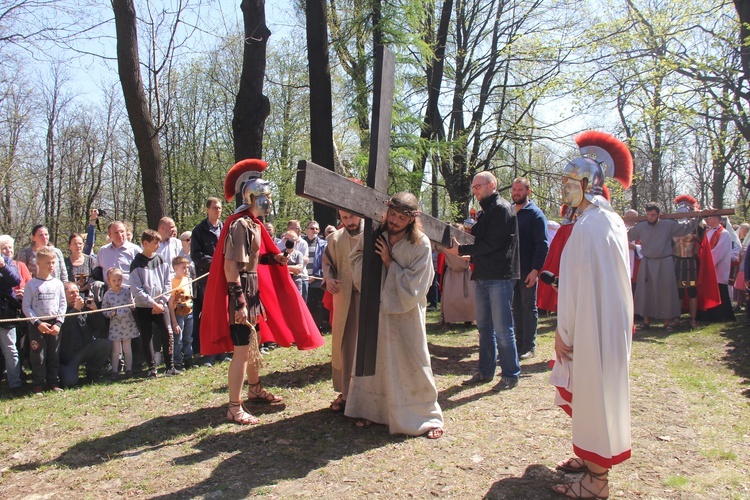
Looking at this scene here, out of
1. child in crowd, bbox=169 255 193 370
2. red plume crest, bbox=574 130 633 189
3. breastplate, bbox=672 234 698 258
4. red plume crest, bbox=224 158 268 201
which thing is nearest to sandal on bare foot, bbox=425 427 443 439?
red plume crest, bbox=574 130 633 189

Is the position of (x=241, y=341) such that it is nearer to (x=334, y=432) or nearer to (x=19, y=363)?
(x=334, y=432)

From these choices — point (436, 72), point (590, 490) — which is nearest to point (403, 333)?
point (590, 490)

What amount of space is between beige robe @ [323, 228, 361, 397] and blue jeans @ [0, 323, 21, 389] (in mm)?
3828

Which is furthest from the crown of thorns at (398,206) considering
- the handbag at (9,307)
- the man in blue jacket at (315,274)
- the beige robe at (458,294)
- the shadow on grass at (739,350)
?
the beige robe at (458,294)

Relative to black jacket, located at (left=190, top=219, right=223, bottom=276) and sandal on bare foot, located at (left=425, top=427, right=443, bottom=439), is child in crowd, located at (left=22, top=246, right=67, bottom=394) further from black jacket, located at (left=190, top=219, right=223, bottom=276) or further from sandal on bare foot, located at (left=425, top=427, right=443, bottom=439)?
sandal on bare foot, located at (left=425, top=427, right=443, bottom=439)

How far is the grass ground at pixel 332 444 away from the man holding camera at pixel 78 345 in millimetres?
447

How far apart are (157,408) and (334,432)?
1.98 metres

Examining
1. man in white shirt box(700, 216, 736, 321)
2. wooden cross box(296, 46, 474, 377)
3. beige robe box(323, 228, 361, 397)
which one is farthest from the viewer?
man in white shirt box(700, 216, 736, 321)

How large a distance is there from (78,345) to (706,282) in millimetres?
9790

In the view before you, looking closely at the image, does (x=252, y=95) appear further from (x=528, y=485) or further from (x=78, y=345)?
(x=528, y=485)

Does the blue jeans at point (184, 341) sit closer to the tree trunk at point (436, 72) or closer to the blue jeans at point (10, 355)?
the blue jeans at point (10, 355)

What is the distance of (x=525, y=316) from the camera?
742 centimetres

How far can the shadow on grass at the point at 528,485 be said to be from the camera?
12.2ft

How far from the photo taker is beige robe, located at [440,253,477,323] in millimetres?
10023
